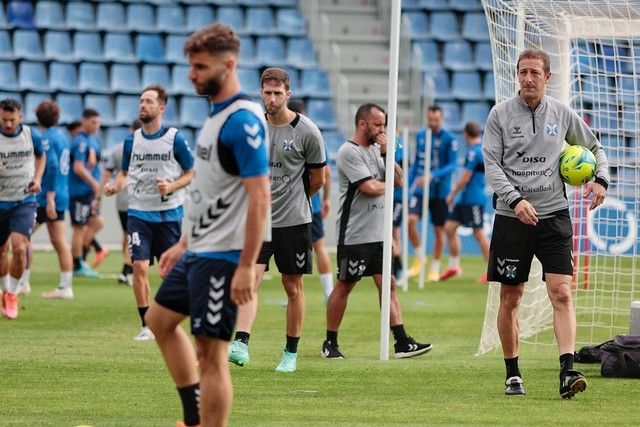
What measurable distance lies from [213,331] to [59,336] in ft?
21.7

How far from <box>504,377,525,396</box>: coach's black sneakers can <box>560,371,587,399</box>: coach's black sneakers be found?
0.96 ft

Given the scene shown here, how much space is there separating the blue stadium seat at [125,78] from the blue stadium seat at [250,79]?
2308 mm

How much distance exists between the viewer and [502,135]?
916 cm

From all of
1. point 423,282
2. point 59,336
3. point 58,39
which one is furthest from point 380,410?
point 58,39

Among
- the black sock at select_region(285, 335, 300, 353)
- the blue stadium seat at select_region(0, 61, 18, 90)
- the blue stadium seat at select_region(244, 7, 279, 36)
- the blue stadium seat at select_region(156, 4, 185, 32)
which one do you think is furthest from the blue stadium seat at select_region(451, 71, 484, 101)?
the black sock at select_region(285, 335, 300, 353)

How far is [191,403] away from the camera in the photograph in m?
6.72

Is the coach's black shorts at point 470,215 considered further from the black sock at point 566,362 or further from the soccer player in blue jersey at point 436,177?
the black sock at point 566,362

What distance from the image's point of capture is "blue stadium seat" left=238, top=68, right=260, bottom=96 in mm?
28672

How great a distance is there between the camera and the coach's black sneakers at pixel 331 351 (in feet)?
36.8

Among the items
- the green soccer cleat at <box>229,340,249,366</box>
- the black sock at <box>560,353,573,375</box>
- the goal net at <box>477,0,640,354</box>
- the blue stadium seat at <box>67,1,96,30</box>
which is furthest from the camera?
the blue stadium seat at <box>67,1,96,30</box>

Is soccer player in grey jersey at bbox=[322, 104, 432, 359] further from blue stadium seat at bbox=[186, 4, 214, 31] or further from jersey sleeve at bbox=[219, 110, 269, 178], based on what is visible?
blue stadium seat at bbox=[186, 4, 214, 31]

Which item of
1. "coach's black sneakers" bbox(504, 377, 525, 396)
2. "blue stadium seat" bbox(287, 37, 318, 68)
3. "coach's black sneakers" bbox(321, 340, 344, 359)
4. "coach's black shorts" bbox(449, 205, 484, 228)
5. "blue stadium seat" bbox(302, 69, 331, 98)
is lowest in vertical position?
"coach's black sneakers" bbox(321, 340, 344, 359)

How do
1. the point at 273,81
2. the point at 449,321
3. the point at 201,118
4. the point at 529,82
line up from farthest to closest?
1. the point at 201,118
2. the point at 449,321
3. the point at 273,81
4. the point at 529,82

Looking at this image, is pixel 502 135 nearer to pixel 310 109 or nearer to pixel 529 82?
pixel 529 82
